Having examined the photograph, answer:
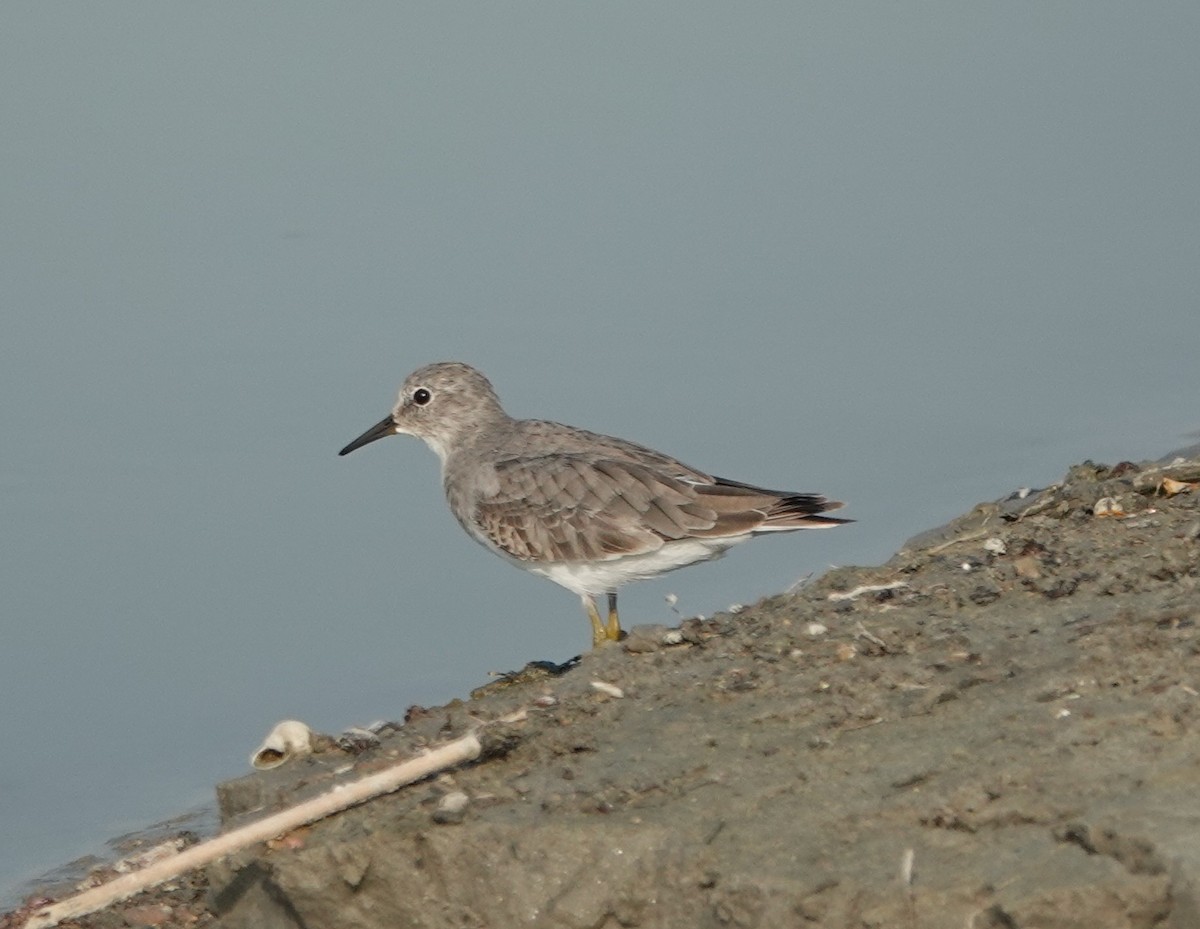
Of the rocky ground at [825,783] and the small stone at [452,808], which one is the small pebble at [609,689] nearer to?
the rocky ground at [825,783]

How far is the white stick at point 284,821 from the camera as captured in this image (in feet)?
16.2

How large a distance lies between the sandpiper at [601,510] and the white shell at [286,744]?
1.64 metres

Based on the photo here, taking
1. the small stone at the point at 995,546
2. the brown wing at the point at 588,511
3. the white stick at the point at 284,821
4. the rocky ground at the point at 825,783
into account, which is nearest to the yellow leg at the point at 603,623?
the brown wing at the point at 588,511

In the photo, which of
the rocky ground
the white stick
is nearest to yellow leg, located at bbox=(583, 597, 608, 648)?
the rocky ground

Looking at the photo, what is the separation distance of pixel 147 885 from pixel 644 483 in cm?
326

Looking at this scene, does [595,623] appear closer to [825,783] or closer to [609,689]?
[609,689]

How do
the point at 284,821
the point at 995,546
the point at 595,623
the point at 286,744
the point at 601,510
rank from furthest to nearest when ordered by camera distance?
the point at 595,623 < the point at 601,510 < the point at 995,546 < the point at 286,744 < the point at 284,821

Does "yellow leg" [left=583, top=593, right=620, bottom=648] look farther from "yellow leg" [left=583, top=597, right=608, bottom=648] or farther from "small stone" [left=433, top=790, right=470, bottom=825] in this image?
"small stone" [left=433, top=790, right=470, bottom=825]

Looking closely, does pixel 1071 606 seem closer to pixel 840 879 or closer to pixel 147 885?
pixel 840 879

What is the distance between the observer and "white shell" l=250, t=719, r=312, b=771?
20.4ft

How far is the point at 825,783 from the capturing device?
4.62m

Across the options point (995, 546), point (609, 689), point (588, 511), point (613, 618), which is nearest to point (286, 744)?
point (609, 689)

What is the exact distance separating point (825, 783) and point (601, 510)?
3.23 m

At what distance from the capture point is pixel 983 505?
8.07 metres
